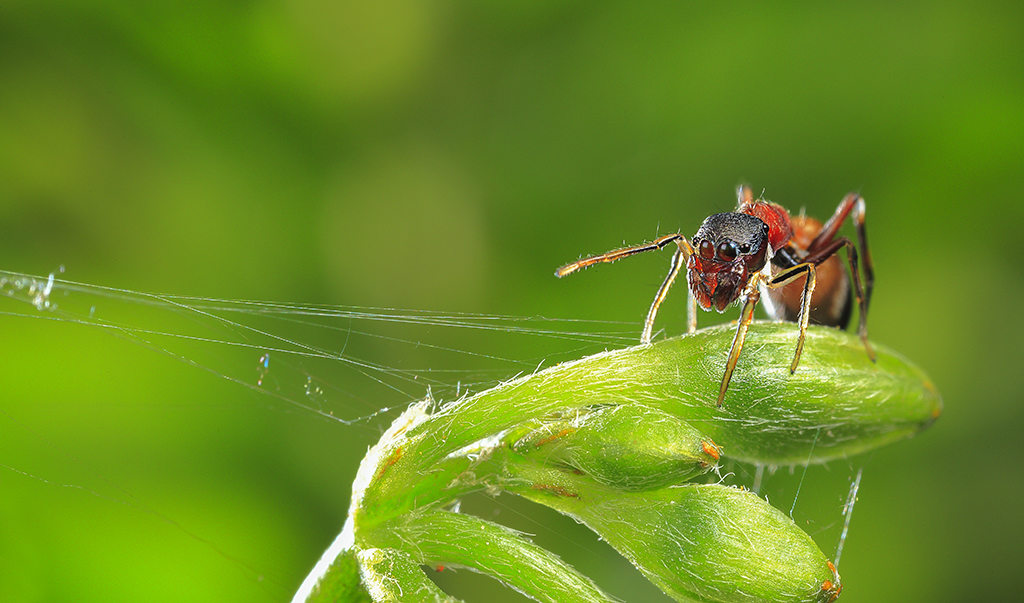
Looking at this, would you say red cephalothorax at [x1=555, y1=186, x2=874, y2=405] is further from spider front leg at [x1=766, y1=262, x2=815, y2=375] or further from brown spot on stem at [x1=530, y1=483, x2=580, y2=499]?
brown spot on stem at [x1=530, y1=483, x2=580, y2=499]

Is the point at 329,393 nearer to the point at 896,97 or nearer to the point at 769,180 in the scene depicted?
the point at 769,180

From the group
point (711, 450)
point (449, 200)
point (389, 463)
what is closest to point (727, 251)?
point (711, 450)

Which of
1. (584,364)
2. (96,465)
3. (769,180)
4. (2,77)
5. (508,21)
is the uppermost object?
(508,21)

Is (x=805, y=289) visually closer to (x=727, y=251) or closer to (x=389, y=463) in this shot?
(x=727, y=251)

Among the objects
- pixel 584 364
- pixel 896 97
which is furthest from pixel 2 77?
pixel 896 97

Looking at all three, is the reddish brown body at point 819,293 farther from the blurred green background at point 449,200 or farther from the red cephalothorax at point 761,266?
the blurred green background at point 449,200

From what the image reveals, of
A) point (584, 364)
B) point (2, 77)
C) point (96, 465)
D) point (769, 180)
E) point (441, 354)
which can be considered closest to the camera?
point (584, 364)

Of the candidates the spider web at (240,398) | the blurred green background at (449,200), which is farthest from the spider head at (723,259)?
the blurred green background at (449,200)
